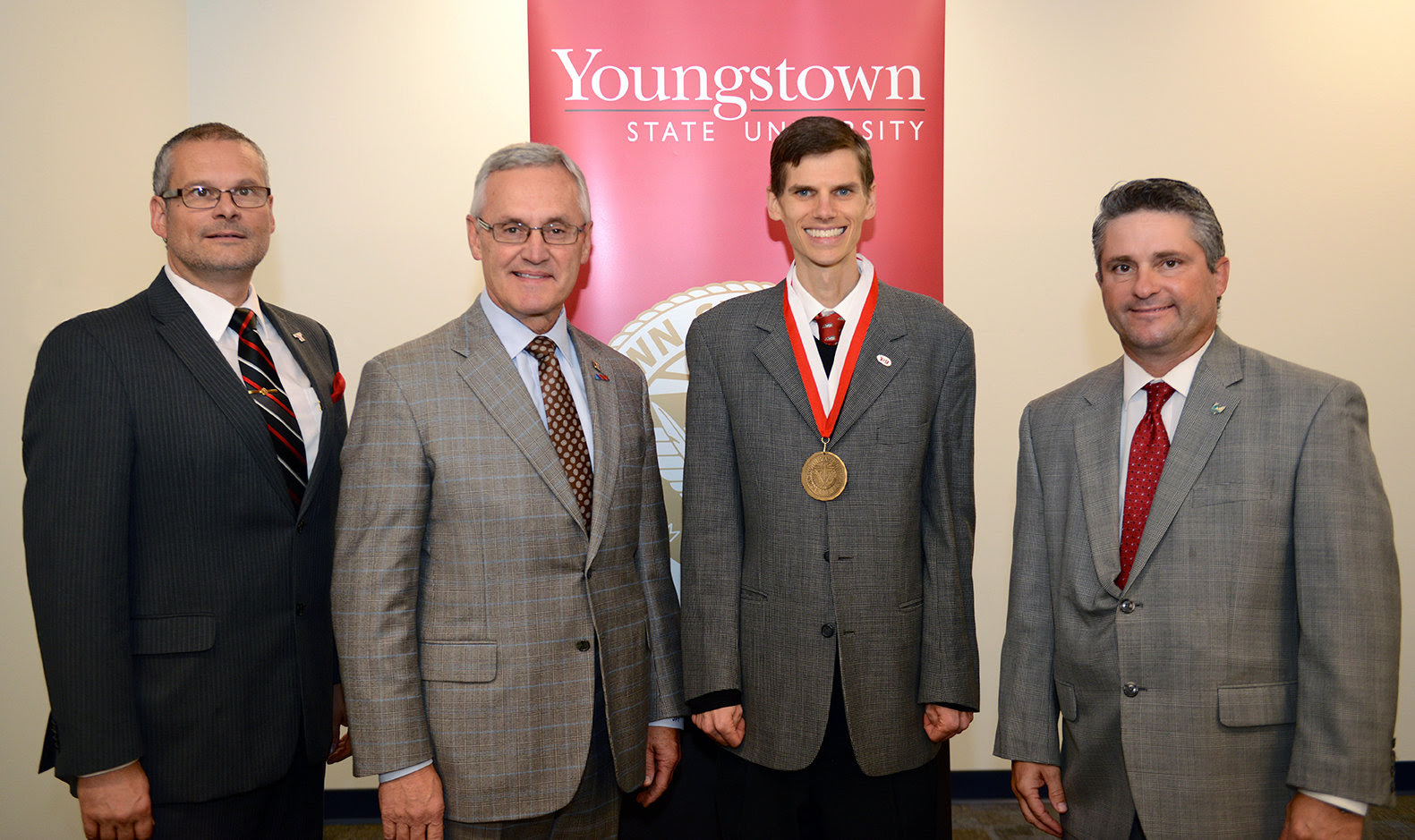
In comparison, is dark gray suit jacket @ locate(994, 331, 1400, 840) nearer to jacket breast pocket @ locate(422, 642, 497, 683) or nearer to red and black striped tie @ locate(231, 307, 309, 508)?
jacket breast pocket @ locate(422, 642, 497, 683)

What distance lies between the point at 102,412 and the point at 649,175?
2061 millimetres

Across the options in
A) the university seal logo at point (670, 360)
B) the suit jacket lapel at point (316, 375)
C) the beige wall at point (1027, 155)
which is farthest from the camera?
the beige wall at point (1027, 155)

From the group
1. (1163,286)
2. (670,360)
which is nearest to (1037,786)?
(1163,286)

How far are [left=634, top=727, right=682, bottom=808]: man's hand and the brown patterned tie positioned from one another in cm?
61

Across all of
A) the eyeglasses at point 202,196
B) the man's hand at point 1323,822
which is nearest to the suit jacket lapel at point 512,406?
the eyeglasses at point 202,196

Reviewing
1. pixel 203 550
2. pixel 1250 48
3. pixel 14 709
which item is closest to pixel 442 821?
pixel 203 550

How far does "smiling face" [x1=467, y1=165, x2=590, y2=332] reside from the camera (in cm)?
206

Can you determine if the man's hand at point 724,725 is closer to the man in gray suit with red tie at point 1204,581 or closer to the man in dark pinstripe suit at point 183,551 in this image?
the man in gray suit with red tie at point 1204,581

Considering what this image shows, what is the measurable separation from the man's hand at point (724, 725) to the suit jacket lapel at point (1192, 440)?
3.22ft

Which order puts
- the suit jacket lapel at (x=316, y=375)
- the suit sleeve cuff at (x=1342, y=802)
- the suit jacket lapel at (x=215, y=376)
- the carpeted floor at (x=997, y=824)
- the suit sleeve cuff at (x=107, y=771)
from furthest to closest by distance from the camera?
the carpeted floor at (x=997, y=824) → the suit jacket lapel at (x=316, y=375) → the suit jacket lapel at (x=215, y=376) → the suit sleeve cuff at (x=107, y=771) → the suit sleeve cuff at (x=1342, y=802)

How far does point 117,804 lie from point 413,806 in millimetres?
610

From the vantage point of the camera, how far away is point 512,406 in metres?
1.96

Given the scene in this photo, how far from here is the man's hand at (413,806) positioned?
5.98ft

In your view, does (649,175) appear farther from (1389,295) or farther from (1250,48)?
(1389,295)
